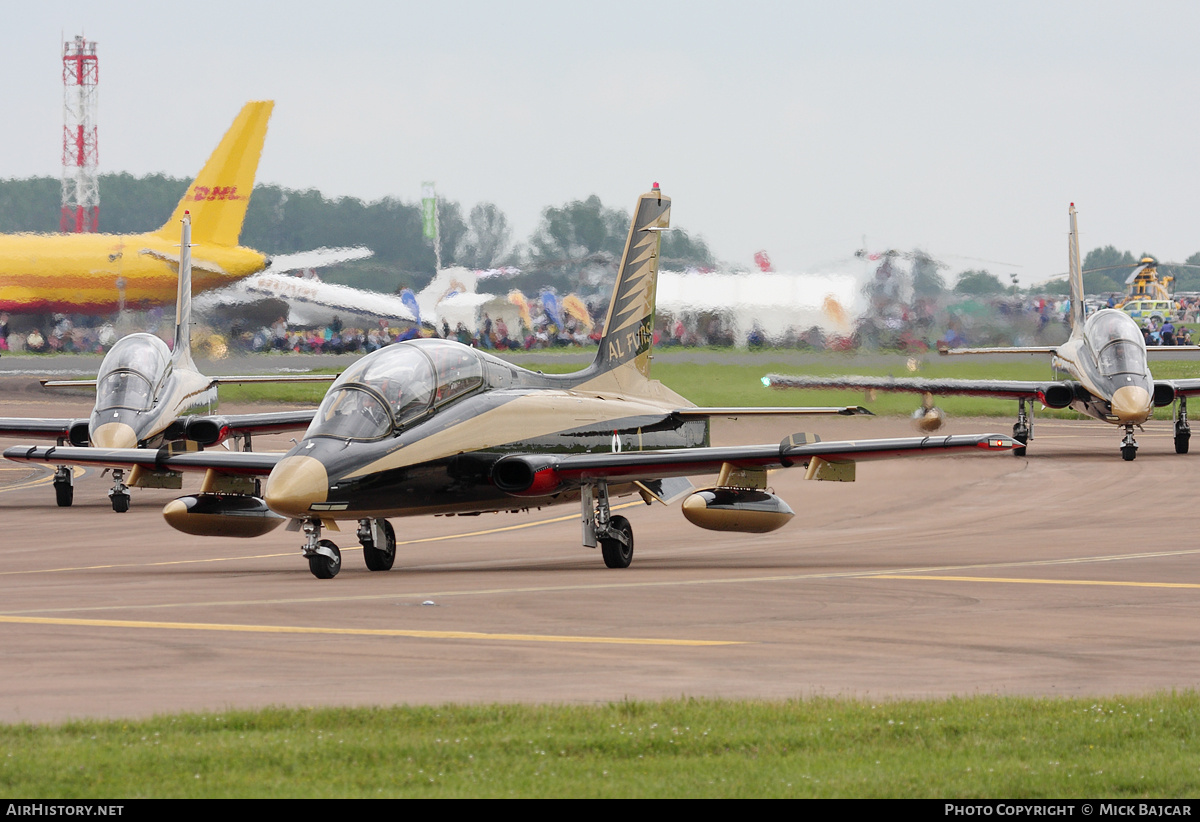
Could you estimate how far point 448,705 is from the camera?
901cm

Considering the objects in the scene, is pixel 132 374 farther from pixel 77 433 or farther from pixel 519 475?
pixel 519 475

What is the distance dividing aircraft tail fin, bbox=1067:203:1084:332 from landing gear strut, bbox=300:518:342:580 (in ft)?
85.2

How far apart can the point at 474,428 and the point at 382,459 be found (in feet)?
4.73

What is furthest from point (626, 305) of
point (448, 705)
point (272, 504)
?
point (448, 705)

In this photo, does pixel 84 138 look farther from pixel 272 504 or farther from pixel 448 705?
pixel 448 705

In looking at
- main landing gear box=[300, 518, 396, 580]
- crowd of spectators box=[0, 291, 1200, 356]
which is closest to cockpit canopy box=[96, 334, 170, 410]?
crowd of spectators box=[0, 291, 1200, 356]

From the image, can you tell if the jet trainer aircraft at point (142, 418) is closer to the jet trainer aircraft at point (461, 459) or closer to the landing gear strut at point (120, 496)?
the landing gear strut at point (120, 496)

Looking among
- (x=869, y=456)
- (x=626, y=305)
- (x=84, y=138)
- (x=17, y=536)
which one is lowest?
(x=17, y=536)

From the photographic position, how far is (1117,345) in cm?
3516

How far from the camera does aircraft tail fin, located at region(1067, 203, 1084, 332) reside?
39.0 meters

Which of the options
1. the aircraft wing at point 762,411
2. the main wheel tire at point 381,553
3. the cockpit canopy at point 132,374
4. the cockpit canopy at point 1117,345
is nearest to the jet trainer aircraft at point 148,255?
the cockpit canopy at point 132,374

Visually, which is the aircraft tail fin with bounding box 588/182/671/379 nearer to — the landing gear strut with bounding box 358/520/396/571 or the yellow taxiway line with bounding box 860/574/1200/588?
the landing gear strut with bounding box 358/520/396/571

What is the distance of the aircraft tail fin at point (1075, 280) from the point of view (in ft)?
128

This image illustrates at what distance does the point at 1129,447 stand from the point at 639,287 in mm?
16050
